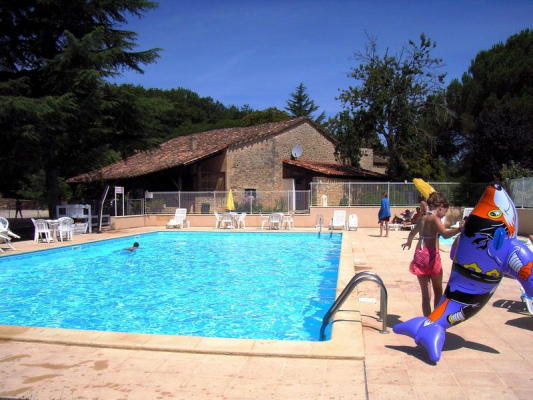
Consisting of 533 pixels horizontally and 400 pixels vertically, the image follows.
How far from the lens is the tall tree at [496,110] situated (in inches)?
835

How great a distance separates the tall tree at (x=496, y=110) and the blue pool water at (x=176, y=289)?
1180cm

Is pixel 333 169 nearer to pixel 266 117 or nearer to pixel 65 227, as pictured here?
pixel 65 227

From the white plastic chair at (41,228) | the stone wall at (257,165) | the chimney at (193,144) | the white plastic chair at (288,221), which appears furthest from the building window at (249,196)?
the white plastic chair at (41,228)

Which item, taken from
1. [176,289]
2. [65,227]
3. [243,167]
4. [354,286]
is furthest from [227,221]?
[354,286]

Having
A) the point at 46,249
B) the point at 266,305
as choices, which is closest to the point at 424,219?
the point at 266,305

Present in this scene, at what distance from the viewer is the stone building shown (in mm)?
28094

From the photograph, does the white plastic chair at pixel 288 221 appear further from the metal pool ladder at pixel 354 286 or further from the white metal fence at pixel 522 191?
the metal pool ladder at pixel 354 286

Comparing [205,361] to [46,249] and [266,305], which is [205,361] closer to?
[266,305]

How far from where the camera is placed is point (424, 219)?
479cm

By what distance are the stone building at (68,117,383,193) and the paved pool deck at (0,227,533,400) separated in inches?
874

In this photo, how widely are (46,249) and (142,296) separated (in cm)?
636

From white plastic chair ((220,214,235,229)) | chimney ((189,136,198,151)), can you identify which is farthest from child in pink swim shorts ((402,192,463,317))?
chimney ((189,136,198,151))

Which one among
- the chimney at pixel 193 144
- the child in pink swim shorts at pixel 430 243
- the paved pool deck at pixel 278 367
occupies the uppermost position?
the chimney at pixel 193 144

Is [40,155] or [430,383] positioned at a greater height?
[40,155]
